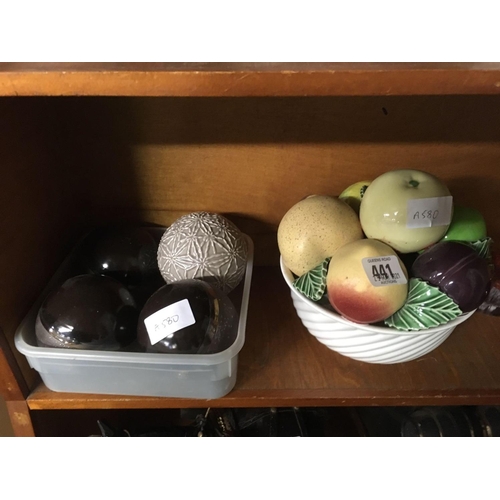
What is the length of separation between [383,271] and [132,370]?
1.05 ft

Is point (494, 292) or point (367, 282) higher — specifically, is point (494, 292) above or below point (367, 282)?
below

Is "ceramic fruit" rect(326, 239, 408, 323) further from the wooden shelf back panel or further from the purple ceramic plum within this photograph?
the wooden shelf back panel

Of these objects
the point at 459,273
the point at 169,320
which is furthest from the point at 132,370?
the point at 459,273

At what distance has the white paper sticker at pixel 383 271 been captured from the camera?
50cm

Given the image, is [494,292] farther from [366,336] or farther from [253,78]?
[253,78]

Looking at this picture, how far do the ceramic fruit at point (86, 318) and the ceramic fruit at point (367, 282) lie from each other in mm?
259

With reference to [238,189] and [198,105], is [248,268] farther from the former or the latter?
[198,105]

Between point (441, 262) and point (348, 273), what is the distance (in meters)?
0.11

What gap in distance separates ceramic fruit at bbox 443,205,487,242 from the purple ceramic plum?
1.4 inches

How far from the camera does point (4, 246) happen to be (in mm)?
546

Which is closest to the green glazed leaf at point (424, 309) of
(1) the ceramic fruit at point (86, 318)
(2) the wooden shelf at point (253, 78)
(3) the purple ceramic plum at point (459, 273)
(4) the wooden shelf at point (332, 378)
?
(3) the purple ceramic plum at point (459, 273)

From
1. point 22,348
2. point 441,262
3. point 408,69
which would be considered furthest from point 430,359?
point 22,348

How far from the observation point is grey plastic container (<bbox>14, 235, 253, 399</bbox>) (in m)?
0.53

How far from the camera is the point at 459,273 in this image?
0.51 m
